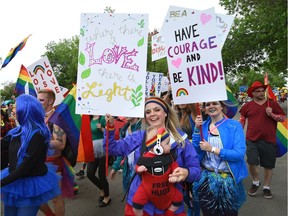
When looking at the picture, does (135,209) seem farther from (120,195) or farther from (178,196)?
(120,195)

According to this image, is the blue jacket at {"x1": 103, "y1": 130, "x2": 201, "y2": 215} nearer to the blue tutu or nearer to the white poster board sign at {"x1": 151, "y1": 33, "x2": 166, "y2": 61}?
the blue tutu

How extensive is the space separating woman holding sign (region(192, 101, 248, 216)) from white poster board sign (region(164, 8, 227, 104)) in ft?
0.80

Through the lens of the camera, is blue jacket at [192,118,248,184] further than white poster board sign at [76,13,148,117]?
No

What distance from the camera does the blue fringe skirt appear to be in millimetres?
2674

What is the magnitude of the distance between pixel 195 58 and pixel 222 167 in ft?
3.66

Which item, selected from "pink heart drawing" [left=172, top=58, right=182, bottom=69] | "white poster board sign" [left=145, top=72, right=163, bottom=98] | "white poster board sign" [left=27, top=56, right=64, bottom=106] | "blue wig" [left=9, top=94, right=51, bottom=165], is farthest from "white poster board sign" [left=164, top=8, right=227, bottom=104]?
"white poster board sign" [left=145, top=72, right=163, bottom=98]

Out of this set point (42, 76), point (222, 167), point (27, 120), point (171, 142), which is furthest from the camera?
point (42, 76)

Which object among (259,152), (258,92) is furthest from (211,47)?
(259,152)

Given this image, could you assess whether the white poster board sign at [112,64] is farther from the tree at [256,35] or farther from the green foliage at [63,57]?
the green foliage at [63,57]

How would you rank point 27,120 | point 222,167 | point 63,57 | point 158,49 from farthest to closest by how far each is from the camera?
point 63,57
point 158,49
point 222,167
point 27,120

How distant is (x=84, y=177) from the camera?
5965 millimetres

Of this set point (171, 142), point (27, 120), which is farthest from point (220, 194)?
point (27, 120)

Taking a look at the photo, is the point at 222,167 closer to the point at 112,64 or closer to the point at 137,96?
the point at 137,96

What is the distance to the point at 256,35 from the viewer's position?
1642 centimetres
